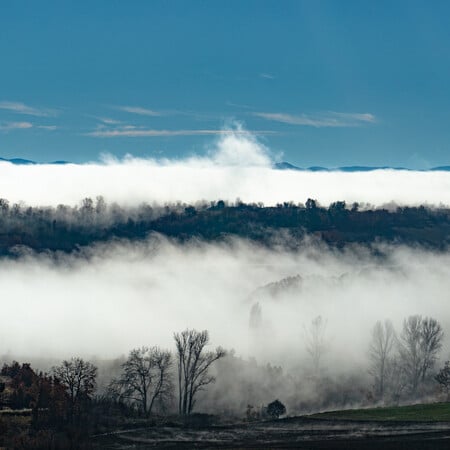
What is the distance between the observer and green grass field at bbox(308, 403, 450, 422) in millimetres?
107000

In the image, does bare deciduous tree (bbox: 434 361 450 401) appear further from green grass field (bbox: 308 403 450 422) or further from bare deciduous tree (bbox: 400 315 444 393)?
green grass field (bbox: 308 403 450 422)

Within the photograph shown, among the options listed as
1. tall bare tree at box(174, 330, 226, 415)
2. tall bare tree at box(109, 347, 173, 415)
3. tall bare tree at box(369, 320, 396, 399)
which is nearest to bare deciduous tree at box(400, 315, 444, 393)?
tall bare tree at box(369, 320, 396, 399)

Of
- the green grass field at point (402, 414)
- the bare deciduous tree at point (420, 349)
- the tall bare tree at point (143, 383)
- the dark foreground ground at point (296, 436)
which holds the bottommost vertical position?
the dark foreground ground at point (296, 436)

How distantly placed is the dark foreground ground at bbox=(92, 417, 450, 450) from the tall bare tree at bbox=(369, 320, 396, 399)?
165 ft

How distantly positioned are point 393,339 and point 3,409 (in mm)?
90464

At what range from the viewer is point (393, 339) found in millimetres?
174750

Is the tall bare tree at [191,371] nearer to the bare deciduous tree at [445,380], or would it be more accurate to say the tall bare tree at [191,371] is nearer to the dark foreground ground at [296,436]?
the dark foreground ground at [296,436]

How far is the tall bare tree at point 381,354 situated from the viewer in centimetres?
15830

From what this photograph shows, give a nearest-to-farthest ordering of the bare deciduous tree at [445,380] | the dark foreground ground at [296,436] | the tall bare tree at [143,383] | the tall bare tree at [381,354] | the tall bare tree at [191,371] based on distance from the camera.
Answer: the dark foreground ground at [296,436]
the tall bare tree at [143,383]
the tall bare tree at [191,371]
the bare deciduous tree at [445,380]
the tall bare tree at [381,354]

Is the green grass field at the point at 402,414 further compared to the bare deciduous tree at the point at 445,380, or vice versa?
the bare deciduous tree at the point at 445,380

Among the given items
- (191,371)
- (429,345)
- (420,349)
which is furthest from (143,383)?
(429,345)

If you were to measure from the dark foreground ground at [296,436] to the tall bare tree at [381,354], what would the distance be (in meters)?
50.4

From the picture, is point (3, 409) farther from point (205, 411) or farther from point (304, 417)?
point (304, 417)

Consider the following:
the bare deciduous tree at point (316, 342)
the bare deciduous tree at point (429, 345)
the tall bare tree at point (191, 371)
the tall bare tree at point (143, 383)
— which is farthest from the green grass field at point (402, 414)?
the bare deciduous tree at point (316, 342)
